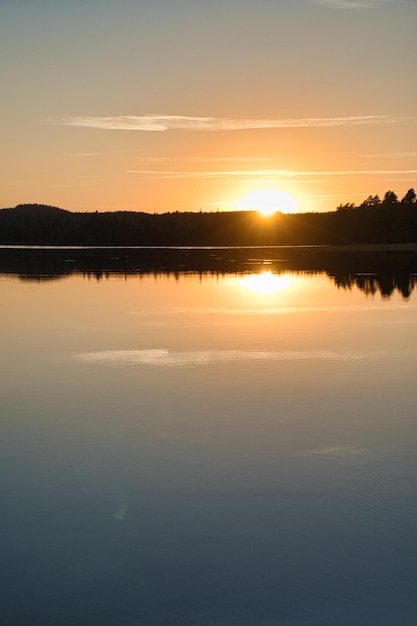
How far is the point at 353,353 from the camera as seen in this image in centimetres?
1191

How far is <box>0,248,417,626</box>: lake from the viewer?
4.26m

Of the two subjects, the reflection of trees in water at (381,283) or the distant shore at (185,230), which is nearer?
the reflection of trees in water at (381,283)

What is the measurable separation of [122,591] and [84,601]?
0.23 meters

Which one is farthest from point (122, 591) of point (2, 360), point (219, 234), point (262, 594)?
point (219, 234)

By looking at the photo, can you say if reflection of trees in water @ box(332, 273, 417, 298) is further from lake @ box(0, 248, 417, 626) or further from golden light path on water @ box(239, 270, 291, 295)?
lake @ box(0, 248, 417, 626)

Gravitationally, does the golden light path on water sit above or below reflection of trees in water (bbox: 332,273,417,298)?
above

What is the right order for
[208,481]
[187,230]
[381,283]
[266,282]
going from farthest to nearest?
[187,230] < [266,282] < [381,283] < [208,481]

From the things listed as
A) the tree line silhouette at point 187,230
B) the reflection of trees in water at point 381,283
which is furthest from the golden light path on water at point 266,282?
the tree line silhouette at point 187,230

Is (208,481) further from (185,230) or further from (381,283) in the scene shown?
(185,230)

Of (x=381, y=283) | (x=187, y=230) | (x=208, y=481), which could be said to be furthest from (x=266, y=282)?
(x=187, y=230)

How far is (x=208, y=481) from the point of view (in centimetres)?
598

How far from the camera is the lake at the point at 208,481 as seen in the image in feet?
14.0

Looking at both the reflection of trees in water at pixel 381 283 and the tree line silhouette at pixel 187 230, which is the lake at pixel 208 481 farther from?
the tree line silhouette at pixel 187 230

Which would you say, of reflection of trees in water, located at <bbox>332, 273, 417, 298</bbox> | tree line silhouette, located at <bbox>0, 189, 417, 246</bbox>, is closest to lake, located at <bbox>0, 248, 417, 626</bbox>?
reflection of trees in water, located at <bbox>332, 273, 417, 298</bbox>
